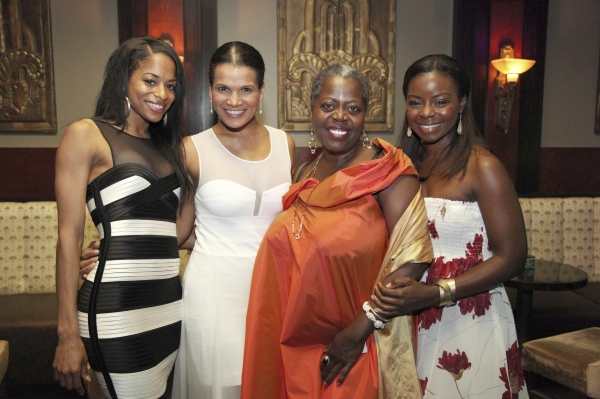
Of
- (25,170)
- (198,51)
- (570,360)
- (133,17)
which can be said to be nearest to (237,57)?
(570,360)

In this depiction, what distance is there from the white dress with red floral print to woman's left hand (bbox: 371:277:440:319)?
0.66 feet

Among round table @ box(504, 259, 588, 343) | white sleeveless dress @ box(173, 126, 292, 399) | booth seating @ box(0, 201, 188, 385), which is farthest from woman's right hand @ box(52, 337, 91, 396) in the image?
round table @ box(504, 259, 588, 343)

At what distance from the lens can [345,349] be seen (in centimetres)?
146

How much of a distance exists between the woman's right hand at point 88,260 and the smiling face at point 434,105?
3.63 ft

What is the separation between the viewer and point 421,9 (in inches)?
198

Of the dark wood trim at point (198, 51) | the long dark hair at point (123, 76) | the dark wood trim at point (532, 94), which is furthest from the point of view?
the dark wood trim at point (532, 94)

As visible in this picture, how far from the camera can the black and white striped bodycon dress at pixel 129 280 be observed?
150 cm

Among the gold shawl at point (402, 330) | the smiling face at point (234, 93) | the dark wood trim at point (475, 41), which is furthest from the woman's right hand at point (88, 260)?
the dark wood trim at point (475, 41)

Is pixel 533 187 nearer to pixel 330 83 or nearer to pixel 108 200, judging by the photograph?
pixel 330 83

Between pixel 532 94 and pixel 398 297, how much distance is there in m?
4.62

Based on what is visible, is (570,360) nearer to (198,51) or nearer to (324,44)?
(324,44)

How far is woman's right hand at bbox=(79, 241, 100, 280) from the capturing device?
157 cm

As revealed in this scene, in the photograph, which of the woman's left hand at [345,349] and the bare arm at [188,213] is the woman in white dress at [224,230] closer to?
the bare arm at [188,213]

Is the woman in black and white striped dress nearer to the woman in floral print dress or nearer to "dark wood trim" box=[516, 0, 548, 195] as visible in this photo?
the woman in floral print dress
